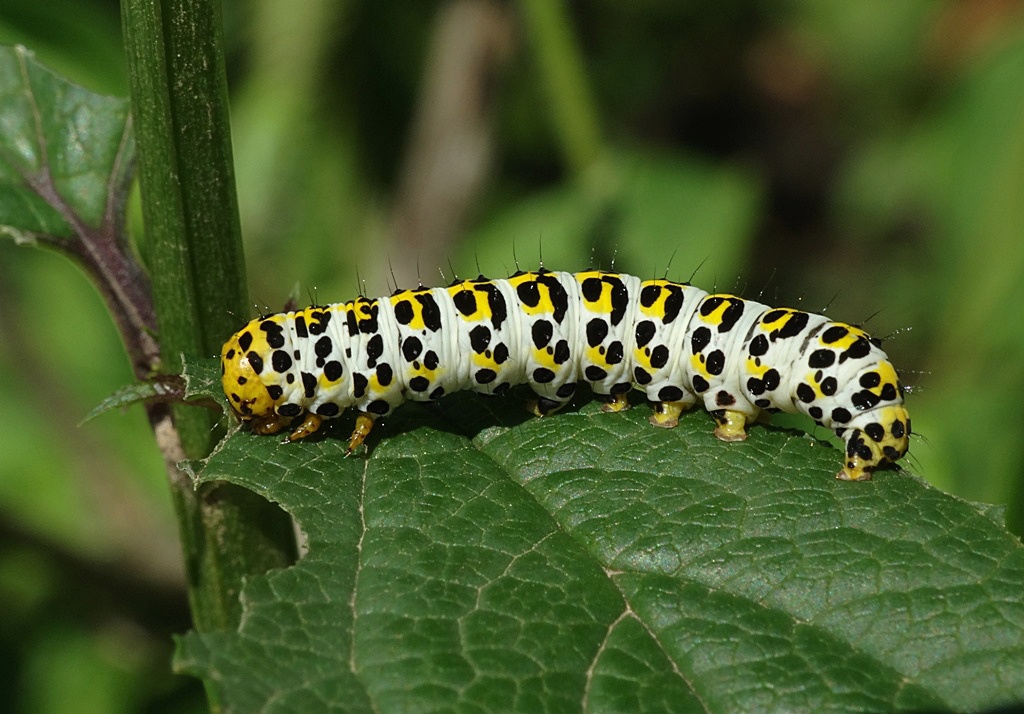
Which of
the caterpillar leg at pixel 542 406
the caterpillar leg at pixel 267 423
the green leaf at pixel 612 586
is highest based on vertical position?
the caterpillar leg at pixel 267 423

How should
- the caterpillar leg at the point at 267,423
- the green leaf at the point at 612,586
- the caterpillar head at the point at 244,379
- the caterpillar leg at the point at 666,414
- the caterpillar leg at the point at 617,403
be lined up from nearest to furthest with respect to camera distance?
the green leaf at the point at 612,586 → the caterpillar head at the point at 244,379 → the caterpillar leg at the point at 267,423 → the caterpillar leg at the point at 666,414 → the caterpillar leg at the point at 617,403

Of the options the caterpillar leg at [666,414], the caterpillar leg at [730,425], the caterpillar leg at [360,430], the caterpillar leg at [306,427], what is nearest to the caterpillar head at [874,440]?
A: the caterpillar leg at [730,425]

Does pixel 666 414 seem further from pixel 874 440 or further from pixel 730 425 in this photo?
pixel 874 440

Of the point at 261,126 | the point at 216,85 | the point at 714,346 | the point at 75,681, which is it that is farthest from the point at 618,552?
the point at 261,126

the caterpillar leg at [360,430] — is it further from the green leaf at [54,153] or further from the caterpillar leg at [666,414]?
the green leaf at [54,153]

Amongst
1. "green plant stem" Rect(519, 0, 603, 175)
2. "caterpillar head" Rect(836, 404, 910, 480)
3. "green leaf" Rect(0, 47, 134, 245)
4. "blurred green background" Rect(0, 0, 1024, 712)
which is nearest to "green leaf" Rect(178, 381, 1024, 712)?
"caterpillar head" Rect(836, 404, 910, 480)

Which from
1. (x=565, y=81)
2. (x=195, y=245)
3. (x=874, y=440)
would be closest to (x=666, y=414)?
(x=874, y=440)

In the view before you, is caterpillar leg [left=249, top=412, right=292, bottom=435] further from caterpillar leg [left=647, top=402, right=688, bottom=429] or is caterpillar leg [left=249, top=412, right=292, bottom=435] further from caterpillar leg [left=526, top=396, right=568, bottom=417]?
caterpillar leg [left=647, top=402, right=688, bottom=429]
